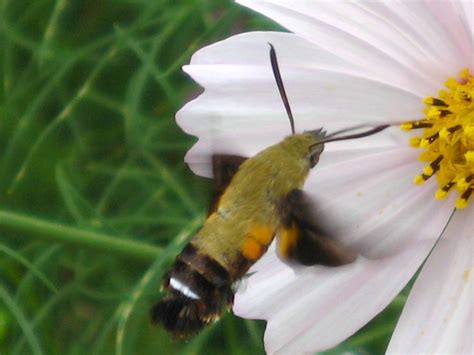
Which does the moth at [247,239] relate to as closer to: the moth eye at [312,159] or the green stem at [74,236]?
the moth eye at [312,159]

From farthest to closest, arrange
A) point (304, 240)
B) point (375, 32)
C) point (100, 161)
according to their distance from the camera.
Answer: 1. point (100, 161)
2. point (375, 32)
3. point (304, 240)

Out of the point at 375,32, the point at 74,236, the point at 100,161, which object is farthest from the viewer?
the point at 100,161

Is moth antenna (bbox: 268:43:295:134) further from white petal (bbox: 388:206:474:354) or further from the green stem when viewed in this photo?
the green stem

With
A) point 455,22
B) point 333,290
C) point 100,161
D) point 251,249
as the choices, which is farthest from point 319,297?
point 100,161

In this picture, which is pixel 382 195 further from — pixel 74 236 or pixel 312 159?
pixel 74 236

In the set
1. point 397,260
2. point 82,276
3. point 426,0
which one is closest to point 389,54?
point 426,0

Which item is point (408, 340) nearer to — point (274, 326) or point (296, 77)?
point (274, 326)

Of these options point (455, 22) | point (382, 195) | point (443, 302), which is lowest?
Result: point (443, 302)
